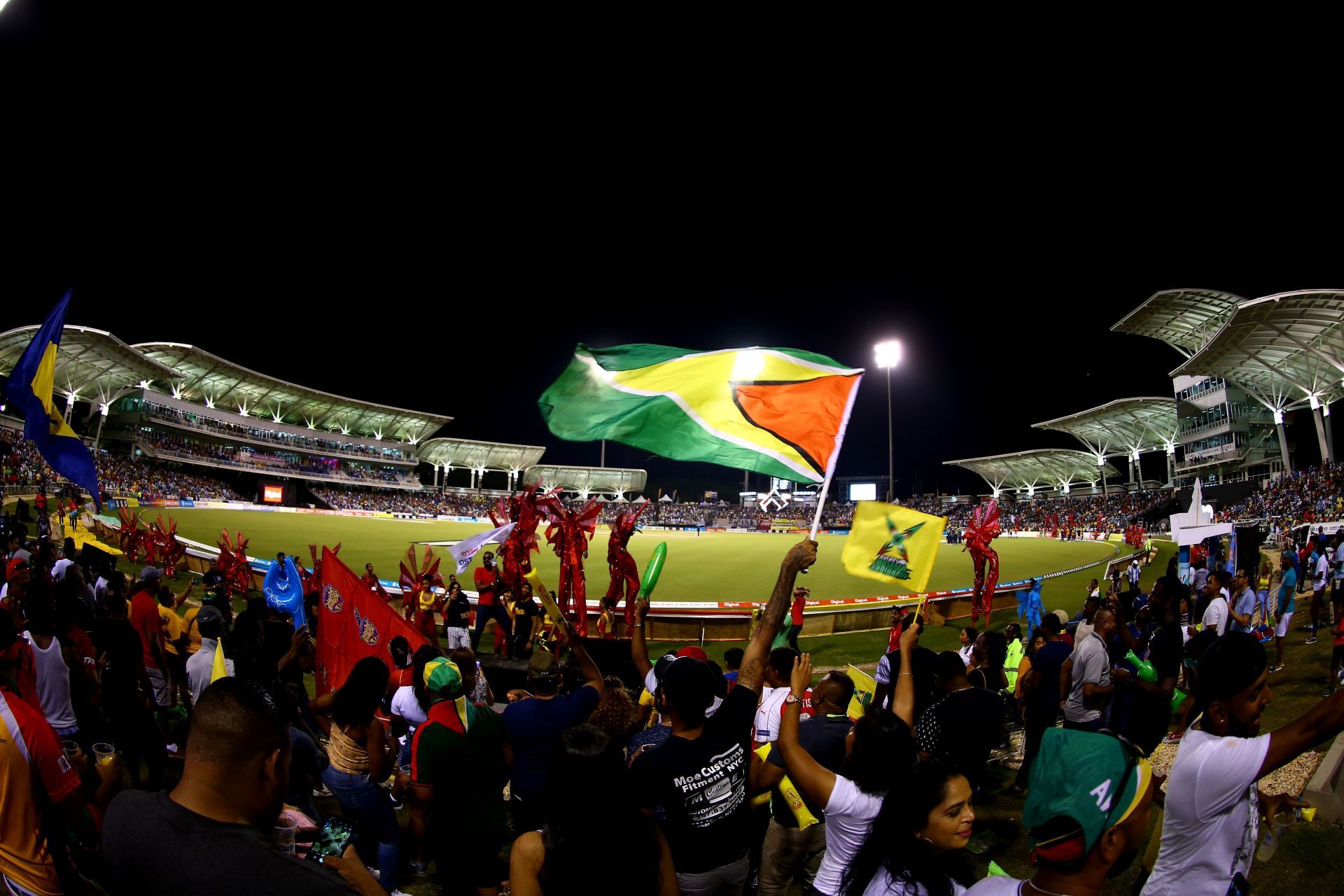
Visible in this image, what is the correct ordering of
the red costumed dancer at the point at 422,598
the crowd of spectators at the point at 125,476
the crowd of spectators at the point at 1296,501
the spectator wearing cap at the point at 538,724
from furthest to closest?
1. the crowd of spectators at the point at 125,476
2. the crowd of spectators at the point at 1296,501
3. the red costumed dancer at the point at 422,598
4. the spectator wearing cap at the point at 538,724

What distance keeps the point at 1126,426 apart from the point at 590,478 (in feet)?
280

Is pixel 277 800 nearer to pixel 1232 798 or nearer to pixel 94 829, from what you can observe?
pixel 94 829

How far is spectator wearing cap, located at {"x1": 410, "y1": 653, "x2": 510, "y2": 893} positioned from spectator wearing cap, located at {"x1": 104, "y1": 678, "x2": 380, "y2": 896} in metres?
1.55

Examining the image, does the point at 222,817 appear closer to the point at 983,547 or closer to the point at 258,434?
the point at 983,547

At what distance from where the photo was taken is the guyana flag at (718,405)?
19.4 ft

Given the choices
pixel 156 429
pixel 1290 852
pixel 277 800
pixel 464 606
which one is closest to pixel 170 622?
pixel 464 606

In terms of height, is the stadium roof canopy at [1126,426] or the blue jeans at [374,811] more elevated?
the stadium roof canopy at [1126,426]

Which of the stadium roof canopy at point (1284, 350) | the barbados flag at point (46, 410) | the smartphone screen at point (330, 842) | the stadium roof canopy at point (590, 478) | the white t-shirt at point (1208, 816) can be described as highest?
the stadium roof canopy at point (1284, 350)

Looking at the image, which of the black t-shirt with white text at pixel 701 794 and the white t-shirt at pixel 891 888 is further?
the black t-shirt with white text at pixel 701 794

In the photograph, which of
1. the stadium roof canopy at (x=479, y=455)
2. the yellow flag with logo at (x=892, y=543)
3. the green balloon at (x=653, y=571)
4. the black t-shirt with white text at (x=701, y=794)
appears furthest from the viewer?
the stadium roof canopy at (x=479, y=455)

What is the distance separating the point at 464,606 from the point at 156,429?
233 feet

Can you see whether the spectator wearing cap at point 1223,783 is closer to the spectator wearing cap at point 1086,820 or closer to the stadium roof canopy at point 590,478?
the spectator wearing cap at point 1086,820

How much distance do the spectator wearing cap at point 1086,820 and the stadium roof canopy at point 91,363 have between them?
60.3m

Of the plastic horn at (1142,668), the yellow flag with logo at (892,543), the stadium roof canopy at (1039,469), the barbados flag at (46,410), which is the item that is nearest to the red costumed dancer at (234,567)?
the barbados flag at (46,410)
